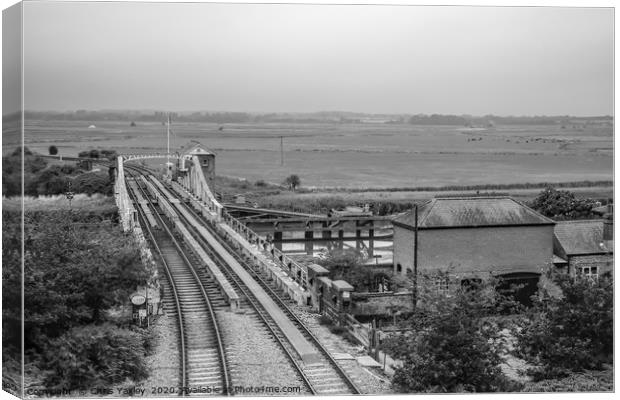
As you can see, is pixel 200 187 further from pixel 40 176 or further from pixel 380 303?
pixel 40 176

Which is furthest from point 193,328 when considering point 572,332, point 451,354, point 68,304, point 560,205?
point 560,205

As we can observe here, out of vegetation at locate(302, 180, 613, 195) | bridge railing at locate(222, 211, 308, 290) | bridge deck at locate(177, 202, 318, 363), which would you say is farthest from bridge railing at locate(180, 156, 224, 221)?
vegetation at locate(302, 180, 613, 195)

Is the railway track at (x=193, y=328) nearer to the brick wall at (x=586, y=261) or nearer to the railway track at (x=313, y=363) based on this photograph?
the railway track at (x=313, y=363)

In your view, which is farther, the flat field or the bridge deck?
the flat field

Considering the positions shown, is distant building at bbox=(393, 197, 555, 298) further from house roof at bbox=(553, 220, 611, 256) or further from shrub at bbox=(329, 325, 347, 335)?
shrub at bbox=(329, 325, 347, 335)

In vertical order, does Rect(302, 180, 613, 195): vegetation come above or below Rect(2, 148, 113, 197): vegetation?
below

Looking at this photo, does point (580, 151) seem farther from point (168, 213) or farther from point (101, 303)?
point (168, 213)
